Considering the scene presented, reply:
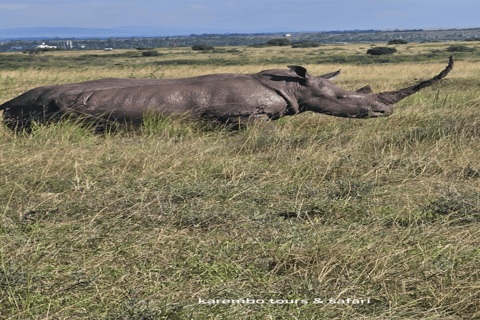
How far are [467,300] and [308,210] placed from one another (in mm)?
1529

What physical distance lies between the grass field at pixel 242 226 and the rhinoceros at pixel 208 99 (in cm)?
62

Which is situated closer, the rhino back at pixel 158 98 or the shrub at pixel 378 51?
the rhino back at pixel 158 98

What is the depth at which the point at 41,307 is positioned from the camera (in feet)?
8.84

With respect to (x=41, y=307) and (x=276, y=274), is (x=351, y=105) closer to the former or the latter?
(x=276, y=274)

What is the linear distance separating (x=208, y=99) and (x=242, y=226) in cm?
367

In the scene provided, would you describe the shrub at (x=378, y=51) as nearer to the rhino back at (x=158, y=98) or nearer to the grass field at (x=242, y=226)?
the rhino back at (x=158, y=98)

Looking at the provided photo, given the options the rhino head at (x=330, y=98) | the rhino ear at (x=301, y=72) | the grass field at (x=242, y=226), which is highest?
the rhino ear at (x=301, y=72)

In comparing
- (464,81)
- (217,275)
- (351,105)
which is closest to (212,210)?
(217,275)

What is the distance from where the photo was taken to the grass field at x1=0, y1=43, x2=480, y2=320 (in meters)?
2.77

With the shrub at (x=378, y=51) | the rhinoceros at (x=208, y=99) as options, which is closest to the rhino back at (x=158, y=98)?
the rhinoceros at (x=208, y=99)

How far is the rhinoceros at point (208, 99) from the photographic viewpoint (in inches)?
271

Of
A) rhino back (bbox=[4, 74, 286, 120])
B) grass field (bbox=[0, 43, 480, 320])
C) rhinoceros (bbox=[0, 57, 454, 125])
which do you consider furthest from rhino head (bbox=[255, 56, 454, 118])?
grass field (bbox=[0, 43, 480, 320])

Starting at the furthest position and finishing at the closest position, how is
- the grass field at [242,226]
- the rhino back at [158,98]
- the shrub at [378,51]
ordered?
1. the shrub at [378,51]
2. the rhino back at [158,98]
3. the grass field at [242,226]

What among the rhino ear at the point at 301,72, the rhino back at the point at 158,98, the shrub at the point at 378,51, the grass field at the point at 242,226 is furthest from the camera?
the shrub at the point at 378,51
